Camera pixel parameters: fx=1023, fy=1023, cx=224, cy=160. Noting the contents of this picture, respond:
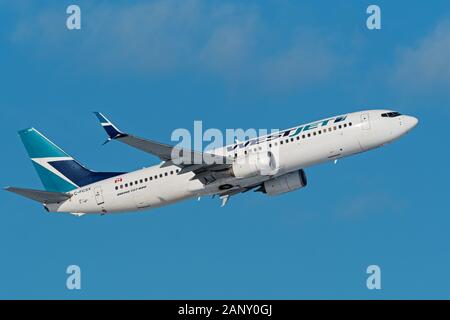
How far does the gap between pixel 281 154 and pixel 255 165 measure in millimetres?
2026

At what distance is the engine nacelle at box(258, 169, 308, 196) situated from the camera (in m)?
77.2

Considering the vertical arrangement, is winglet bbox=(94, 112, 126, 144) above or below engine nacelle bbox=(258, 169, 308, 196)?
above

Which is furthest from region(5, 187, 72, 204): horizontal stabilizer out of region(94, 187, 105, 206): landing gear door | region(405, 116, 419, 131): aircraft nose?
region(405, 116, 419, 131): aircraft nose

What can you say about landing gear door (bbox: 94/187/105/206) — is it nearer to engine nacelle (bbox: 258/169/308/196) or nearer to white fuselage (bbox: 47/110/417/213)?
white fuselage (bbox: 47/110/417/213)

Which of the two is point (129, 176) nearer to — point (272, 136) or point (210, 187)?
point (210, 187)

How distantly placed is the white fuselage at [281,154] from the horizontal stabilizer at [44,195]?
8.23 ft

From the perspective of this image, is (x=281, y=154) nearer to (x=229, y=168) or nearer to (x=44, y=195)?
(x=229, y=168)

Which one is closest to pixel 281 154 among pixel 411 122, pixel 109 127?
pixel 411 122

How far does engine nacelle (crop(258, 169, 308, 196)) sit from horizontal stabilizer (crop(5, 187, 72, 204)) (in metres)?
15.9

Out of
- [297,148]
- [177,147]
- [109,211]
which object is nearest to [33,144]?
[109,211]

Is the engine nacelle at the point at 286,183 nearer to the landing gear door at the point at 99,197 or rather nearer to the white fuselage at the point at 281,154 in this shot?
the white fuselage at the point at 281,154

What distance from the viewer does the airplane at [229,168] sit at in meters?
73.2

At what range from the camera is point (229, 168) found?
2938 inches

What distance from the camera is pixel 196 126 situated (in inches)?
2921
